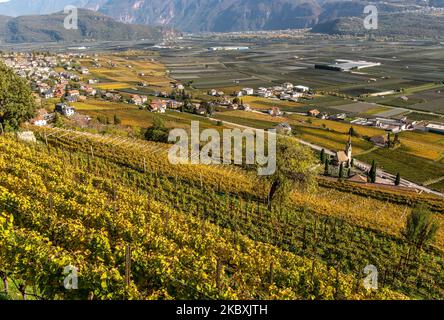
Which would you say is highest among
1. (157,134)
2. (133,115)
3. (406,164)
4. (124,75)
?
(124,75)

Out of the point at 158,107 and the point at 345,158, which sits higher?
the point at 158,107

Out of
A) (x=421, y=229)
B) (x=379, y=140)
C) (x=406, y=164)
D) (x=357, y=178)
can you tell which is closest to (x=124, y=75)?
(x=379, y=140)

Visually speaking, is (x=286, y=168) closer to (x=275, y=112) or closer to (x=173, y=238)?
(x=173, y=238)

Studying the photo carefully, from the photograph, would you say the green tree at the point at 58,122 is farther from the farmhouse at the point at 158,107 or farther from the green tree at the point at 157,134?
the farmhouse at the point at 158,107

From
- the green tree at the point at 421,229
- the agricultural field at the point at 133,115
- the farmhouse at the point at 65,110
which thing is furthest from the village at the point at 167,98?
the green tree at the point at 421,229

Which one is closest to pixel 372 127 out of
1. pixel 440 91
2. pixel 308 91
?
pixel 308 91

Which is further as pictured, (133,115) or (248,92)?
(248,92)

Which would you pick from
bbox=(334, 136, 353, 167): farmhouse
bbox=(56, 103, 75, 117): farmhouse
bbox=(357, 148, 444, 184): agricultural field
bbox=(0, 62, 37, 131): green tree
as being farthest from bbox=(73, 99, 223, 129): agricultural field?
bbox=(0, 62, 37, 131): green tree
